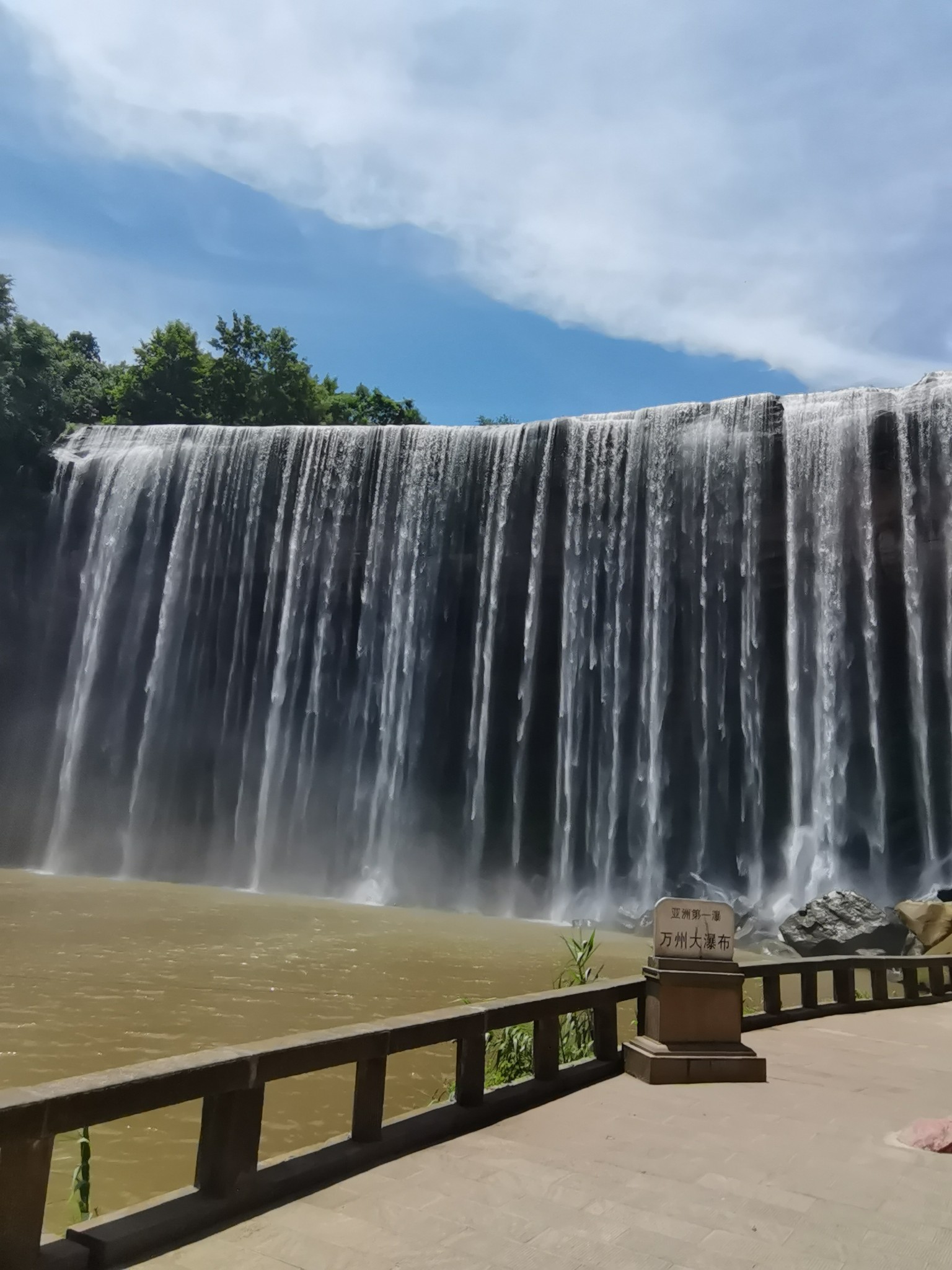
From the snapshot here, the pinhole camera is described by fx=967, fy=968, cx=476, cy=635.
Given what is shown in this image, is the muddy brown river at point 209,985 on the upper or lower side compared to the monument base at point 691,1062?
lower

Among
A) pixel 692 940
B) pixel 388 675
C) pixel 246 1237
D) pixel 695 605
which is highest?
pixel 695 605

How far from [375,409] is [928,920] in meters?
43.2

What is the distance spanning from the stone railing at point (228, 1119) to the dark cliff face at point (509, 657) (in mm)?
18294

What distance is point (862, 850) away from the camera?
22.3m

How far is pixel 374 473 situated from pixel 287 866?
37.2 ft

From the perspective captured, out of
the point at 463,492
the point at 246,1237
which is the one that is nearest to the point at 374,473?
the point at 463,492

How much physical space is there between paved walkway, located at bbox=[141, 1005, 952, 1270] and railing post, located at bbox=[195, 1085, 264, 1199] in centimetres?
17

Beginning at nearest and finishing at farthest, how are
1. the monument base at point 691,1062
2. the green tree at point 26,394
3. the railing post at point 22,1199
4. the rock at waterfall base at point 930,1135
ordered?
the railing post at point 22,1199 → the rock at waterfall base at point 930,1135 → the monument base at point 691,1062 → the green tree at point 26,394

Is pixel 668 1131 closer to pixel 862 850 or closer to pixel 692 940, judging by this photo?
pixel 692 940

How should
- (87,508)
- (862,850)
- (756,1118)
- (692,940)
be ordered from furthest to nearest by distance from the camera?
1. (87,508)
2. (862,850)
3. (692,940)
4. (756,1118)

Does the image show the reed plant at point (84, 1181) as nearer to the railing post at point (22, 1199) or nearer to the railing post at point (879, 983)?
the railing post at point (22, 1199)

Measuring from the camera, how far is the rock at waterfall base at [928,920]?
616 inches

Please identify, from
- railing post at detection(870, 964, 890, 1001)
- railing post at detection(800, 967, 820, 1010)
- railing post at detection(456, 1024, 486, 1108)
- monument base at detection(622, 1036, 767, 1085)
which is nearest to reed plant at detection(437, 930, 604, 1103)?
monument base at detection(622, 1036, 767, 1085)

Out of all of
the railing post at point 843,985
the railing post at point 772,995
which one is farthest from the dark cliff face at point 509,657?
the railing post at point 772,995
